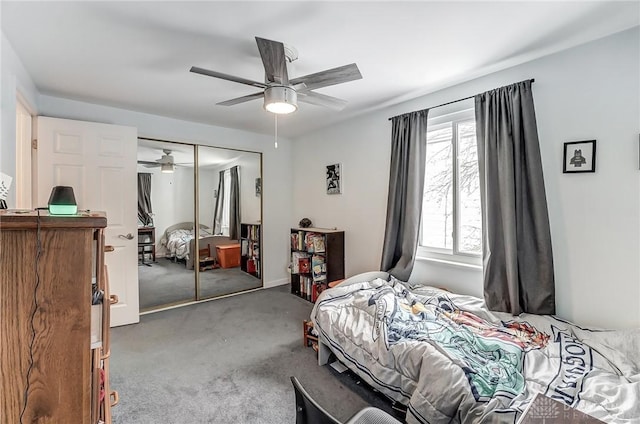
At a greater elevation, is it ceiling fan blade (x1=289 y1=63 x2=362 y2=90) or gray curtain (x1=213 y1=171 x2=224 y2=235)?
ceiling fan blade (x1=289 y1=63 x2=362 y2=90)

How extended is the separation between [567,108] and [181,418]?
10.6 ft

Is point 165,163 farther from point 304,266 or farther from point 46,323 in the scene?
point 46,323

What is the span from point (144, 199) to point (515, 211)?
3.82 metres

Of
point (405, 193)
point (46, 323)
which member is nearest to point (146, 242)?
point (46, 323)

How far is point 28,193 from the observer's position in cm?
269

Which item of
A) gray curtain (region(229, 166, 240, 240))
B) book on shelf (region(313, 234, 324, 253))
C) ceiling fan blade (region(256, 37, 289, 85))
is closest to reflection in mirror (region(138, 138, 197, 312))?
gray curtain (region(229, 166, 240, 240))

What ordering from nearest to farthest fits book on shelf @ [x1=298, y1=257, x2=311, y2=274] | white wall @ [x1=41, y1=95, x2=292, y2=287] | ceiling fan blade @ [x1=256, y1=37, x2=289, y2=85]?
ceiling fan blade @ [x1=256, y1=37, x2=289, y2=85]
white wall @ [x1=41, y1=95, x2=292, y2=287]
book on shelf @ [x1=298, y1=257, x2=311, y2=274]

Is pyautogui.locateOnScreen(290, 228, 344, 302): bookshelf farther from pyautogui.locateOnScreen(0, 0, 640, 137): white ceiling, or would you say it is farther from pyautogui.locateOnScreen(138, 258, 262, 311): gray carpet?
pyautogui.locateOnScreen(0, 0, 640, 137): white ceiling

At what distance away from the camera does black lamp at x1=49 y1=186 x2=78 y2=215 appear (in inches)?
38.3

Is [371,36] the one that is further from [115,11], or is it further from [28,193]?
[28,193]

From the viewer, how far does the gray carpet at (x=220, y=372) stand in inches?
71.0

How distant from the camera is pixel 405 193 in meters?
2.89

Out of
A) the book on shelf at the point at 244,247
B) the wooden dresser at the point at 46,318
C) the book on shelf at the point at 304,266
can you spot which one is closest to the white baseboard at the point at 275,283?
the book on shelf at the point at 244,247

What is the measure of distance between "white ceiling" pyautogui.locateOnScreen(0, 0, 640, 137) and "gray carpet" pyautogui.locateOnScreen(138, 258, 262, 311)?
2.11 metres
